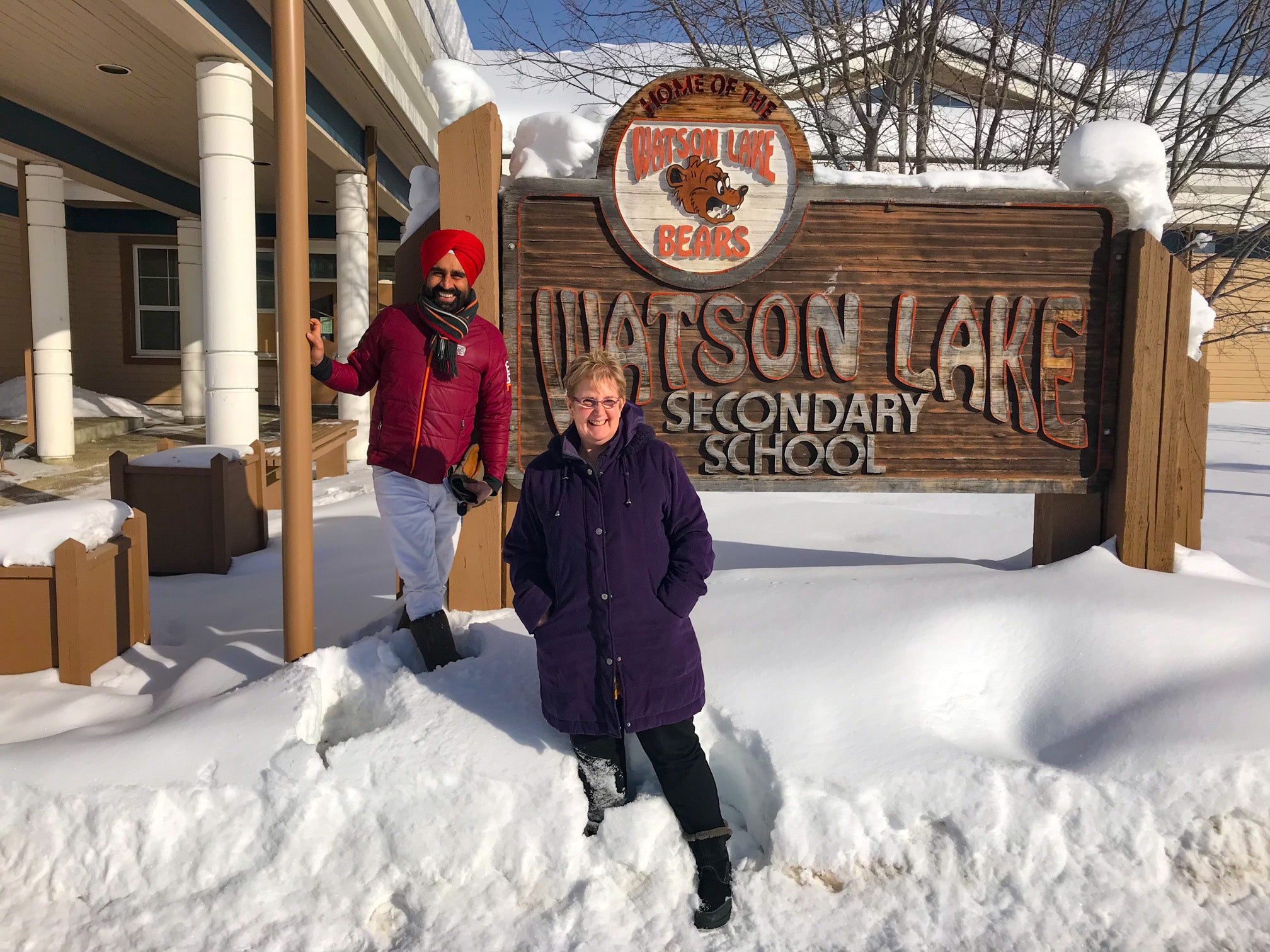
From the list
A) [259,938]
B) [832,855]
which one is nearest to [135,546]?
[259,938]

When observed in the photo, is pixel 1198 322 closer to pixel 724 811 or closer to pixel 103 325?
pixel 724 811

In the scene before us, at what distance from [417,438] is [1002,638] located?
2047mm

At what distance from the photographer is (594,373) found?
2.32 meters

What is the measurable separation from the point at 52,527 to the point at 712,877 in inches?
116

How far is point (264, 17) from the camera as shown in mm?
7223

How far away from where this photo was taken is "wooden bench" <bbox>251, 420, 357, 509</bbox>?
6.50 m

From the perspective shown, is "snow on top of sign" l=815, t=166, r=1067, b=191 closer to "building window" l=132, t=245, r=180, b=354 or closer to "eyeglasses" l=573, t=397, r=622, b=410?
A: "eyeglasses" l=573, t=397, r=622, b=410

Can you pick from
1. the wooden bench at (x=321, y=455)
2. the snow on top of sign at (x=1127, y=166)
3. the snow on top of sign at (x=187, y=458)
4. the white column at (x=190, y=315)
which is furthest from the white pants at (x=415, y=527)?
the white column at (x=190, y=315)

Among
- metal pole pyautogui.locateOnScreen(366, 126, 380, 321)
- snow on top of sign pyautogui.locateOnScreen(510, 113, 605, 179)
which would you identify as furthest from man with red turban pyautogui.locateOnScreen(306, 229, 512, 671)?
metal pole pyautogui.locateOnScreen(366, 126, 380, 321)

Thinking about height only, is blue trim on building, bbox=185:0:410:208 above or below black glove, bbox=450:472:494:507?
above

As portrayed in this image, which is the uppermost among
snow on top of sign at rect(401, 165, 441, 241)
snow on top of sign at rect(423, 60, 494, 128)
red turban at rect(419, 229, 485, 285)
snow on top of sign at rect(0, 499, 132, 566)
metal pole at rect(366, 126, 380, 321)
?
metal pole at rect(366, 126, 380, 321)

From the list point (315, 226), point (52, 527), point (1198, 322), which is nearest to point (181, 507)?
point (52, 527)

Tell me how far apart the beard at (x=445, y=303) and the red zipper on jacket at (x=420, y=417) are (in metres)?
0.15

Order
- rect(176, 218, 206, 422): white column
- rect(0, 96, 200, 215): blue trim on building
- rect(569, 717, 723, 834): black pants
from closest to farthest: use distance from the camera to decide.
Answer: rect(569, 717, 723, 834): black pants
rect(0, 96, 200, 215): blue trim on building
rect(176, 218, 206, 422): white column
